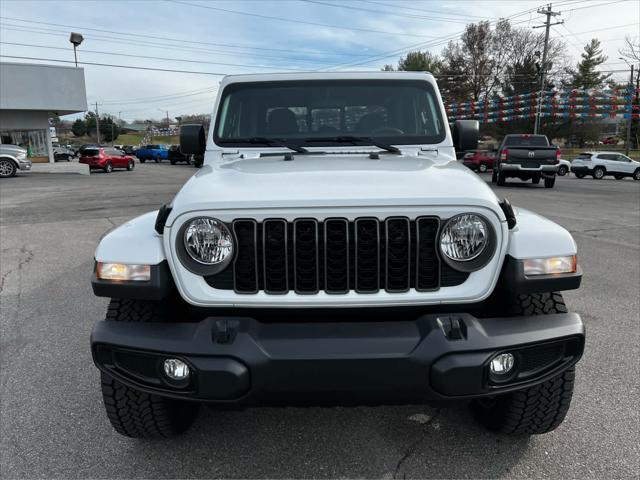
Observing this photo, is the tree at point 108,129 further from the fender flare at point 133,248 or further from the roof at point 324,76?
the fender flare at point 133,248

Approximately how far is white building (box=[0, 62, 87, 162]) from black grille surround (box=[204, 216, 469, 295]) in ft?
105

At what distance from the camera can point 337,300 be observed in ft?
6.89

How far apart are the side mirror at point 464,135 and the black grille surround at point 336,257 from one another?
5.78 ft

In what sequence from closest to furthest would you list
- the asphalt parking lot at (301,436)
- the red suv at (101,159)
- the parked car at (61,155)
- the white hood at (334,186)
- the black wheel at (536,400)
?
1. the white hood at (334,186)
2. the black wheel at (536,400)
3. the asphalt parking lot at (301,436)
4. the red suv at (101,159)
5. the parked car at (61,155)

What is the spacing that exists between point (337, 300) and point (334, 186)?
1.60ft

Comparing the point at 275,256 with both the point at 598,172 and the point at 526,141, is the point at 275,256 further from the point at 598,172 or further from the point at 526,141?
the point at 598,172

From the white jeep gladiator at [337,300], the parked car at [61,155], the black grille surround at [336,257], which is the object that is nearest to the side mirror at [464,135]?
the white jeep gladiator at [337,300]

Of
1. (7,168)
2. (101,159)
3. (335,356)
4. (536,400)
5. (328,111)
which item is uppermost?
(328,111)

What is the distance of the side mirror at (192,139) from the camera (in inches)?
146

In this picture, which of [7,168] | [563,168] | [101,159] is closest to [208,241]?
[7,168]

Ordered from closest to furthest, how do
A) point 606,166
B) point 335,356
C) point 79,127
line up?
point 335,356 < point 606,166 < point 79,127

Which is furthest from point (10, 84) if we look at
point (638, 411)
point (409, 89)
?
point (638, 411)

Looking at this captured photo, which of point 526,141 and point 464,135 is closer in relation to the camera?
point 464,135

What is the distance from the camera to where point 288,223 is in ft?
6.78
